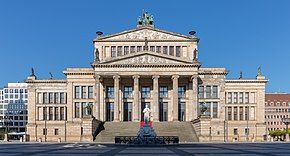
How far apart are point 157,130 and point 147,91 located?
16858mm

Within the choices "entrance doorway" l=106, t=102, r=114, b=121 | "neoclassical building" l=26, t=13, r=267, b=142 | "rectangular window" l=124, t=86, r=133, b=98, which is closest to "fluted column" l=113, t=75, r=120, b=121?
"neoclassical building" l=26, t=13, r=267, b=142

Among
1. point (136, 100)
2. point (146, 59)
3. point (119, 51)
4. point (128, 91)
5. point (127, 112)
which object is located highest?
point (119, 51)

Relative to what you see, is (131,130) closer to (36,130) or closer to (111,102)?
(111,102)

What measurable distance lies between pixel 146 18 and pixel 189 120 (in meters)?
28.1

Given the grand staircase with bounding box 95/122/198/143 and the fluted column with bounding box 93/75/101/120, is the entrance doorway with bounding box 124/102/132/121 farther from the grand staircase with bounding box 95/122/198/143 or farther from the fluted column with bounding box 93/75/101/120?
the grand staircase with bounding box 95/122/198/143

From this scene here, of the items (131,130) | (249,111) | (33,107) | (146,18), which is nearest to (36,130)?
(33,107)

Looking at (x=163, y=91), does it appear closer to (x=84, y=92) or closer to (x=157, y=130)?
(x=84, y=92)

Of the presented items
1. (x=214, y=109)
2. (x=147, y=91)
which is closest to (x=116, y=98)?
(x=147, y=91)

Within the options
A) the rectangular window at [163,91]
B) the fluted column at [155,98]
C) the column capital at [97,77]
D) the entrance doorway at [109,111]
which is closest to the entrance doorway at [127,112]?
the entrance doorway at [109,111]

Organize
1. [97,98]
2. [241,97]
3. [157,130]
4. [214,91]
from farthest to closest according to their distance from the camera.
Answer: [241,97] → [214,91] → [97,98] → [157,130]

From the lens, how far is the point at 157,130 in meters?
88.9

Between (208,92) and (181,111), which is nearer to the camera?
(181,111)

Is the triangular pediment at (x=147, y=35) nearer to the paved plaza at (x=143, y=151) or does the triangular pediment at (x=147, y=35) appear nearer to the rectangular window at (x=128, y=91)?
the rectangular window at (x=128, y=91)

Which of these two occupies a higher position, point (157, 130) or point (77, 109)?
point (77, 109)
